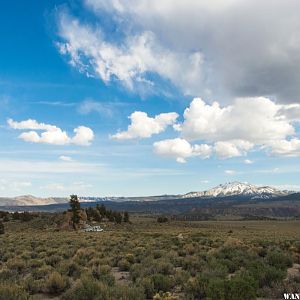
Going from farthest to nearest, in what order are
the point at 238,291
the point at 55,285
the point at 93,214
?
the point at 93,214 < the point at 55,285 < the point at 238,291

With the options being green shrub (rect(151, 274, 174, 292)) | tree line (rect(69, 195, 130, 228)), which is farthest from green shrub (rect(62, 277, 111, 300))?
tree line (rect(69, 195, 130, 228))

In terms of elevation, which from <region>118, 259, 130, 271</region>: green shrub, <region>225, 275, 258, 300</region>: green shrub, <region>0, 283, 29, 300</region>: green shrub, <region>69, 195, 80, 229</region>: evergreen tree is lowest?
<region>118, 259, 130, 271</region>: green shrub

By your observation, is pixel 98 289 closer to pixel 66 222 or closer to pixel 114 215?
pixel 66 222

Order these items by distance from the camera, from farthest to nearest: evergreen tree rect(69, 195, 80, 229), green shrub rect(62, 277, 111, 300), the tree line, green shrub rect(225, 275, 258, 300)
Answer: the tree line
evergreen tree rect(69, 195, 80, 229)
green shrub rect(62, 277, 111, 300)
green shrub rect(225, 275, 258, 300)

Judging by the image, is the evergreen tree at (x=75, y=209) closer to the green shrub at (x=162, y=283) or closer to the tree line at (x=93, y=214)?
the tree line at (x=93, y=214)

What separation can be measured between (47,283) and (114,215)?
3202 inches

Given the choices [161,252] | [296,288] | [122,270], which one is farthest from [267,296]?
[161,252]

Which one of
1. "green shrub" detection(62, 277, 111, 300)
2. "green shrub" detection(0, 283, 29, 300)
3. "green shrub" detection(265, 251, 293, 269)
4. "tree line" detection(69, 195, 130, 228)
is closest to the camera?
"green shrub" detection(0, 283, 29, 300)

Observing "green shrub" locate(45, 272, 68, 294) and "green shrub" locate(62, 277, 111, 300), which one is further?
"green shrub" locate(45, 272, 68, 294)

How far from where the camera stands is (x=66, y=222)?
237 ft

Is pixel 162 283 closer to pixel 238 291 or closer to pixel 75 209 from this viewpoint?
pixel 238 291

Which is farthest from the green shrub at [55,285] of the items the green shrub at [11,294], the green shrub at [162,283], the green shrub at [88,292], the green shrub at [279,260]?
the green shrub at [279,260]

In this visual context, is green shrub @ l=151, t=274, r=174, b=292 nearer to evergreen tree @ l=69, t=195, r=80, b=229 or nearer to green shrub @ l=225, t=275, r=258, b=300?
green shrub @ l=225, t=275, r=258, b=300

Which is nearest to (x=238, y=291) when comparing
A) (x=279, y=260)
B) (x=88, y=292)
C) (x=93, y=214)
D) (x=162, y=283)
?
(x=162, y=283)
